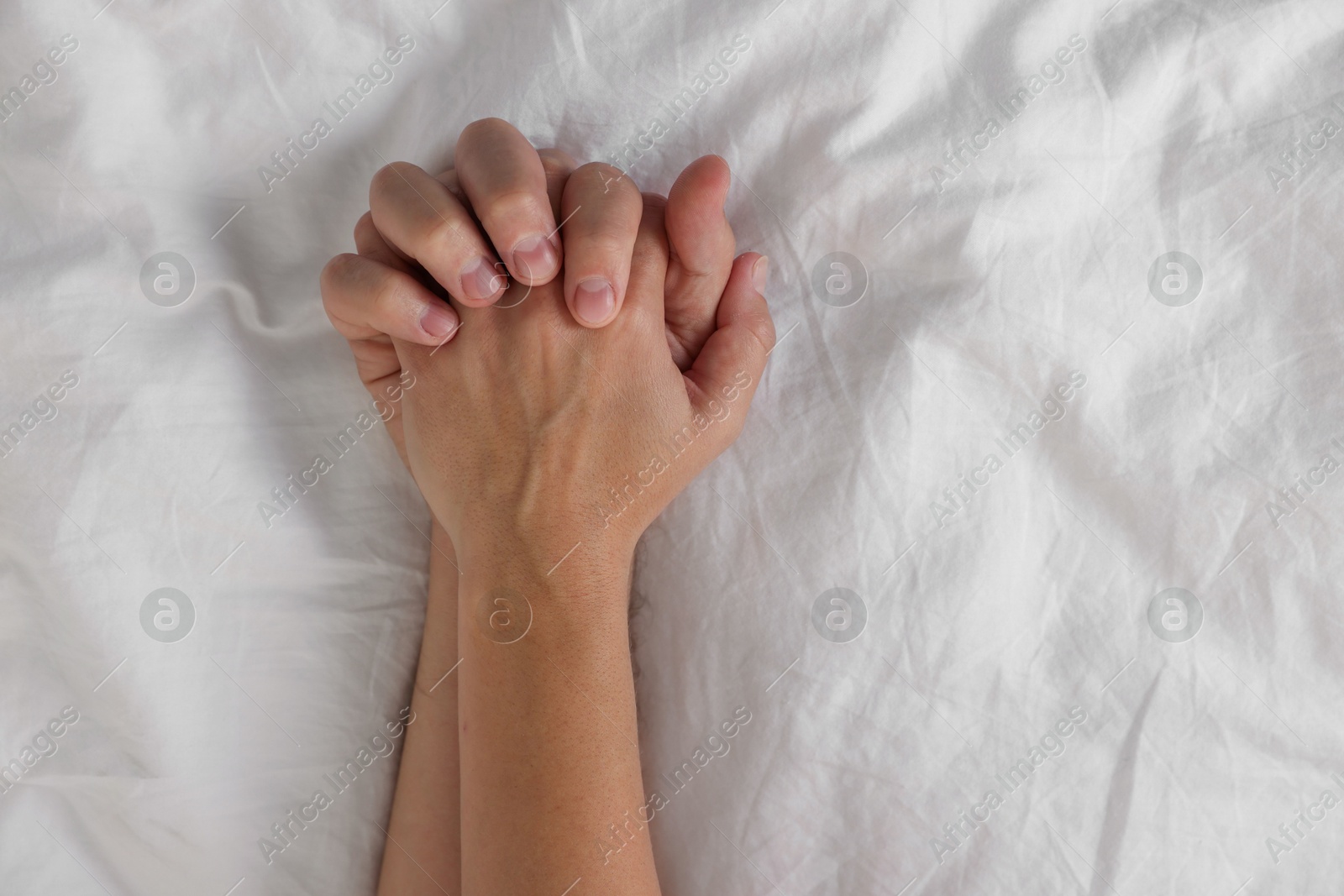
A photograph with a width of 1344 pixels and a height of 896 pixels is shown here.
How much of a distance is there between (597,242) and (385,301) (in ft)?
0.69

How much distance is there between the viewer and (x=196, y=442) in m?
0.98

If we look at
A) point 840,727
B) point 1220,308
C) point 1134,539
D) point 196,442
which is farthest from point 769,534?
point 196,442

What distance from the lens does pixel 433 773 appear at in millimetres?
974

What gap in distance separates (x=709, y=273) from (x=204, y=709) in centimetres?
71

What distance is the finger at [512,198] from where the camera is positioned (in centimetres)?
81

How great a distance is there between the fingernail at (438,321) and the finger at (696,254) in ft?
0.73

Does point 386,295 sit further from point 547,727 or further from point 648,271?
point 547,727

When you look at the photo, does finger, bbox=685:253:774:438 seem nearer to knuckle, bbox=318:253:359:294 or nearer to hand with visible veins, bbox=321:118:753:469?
hand with visible veins, bbox=321:118:753:469

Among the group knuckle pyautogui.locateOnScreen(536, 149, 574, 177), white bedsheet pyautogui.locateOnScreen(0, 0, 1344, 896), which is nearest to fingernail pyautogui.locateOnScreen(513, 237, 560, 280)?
knuckle pyautogui.locateOnScreen(536, 149, 574, 177)

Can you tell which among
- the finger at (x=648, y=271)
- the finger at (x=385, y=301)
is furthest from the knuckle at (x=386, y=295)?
the finger at (x=648, y=271)

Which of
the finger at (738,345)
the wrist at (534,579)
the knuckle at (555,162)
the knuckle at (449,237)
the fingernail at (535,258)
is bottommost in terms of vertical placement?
the wrist at (534,579)

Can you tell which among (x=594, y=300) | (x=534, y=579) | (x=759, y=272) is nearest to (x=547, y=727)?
(x=534, y=579)

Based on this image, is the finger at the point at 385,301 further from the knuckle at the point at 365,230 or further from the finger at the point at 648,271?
the finger at the point at 648,271

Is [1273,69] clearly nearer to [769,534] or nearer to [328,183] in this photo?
[769,534]
